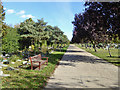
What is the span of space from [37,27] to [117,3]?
10.3 m

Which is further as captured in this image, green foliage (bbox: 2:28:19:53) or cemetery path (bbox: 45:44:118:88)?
green foliage (bbox: 2:28:19:53)

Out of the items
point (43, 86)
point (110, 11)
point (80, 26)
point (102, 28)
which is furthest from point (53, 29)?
point (43, 86)

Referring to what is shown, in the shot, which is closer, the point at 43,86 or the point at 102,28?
the point at 43,86

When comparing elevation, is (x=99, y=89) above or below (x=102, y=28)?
below

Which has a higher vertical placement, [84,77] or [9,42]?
[9,42]

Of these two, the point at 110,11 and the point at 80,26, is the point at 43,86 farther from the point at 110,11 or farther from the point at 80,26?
the point at 80,26

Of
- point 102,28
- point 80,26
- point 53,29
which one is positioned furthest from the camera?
point 53,29

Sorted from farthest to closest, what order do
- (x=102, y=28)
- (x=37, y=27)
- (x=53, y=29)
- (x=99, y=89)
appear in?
(x=53, y=29), (x=37, y=27), (x=102, y=28), (x=99, y=89)

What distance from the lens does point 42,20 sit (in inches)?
667

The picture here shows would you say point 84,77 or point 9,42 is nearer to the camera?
point 84,77

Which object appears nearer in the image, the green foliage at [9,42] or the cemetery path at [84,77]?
the cemetery path at [84,77]

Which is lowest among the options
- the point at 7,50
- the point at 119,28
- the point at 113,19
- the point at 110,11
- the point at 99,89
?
the point at 99,89

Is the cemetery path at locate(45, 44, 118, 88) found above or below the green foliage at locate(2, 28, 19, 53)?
below

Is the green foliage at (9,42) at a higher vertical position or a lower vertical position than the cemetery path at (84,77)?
higher
